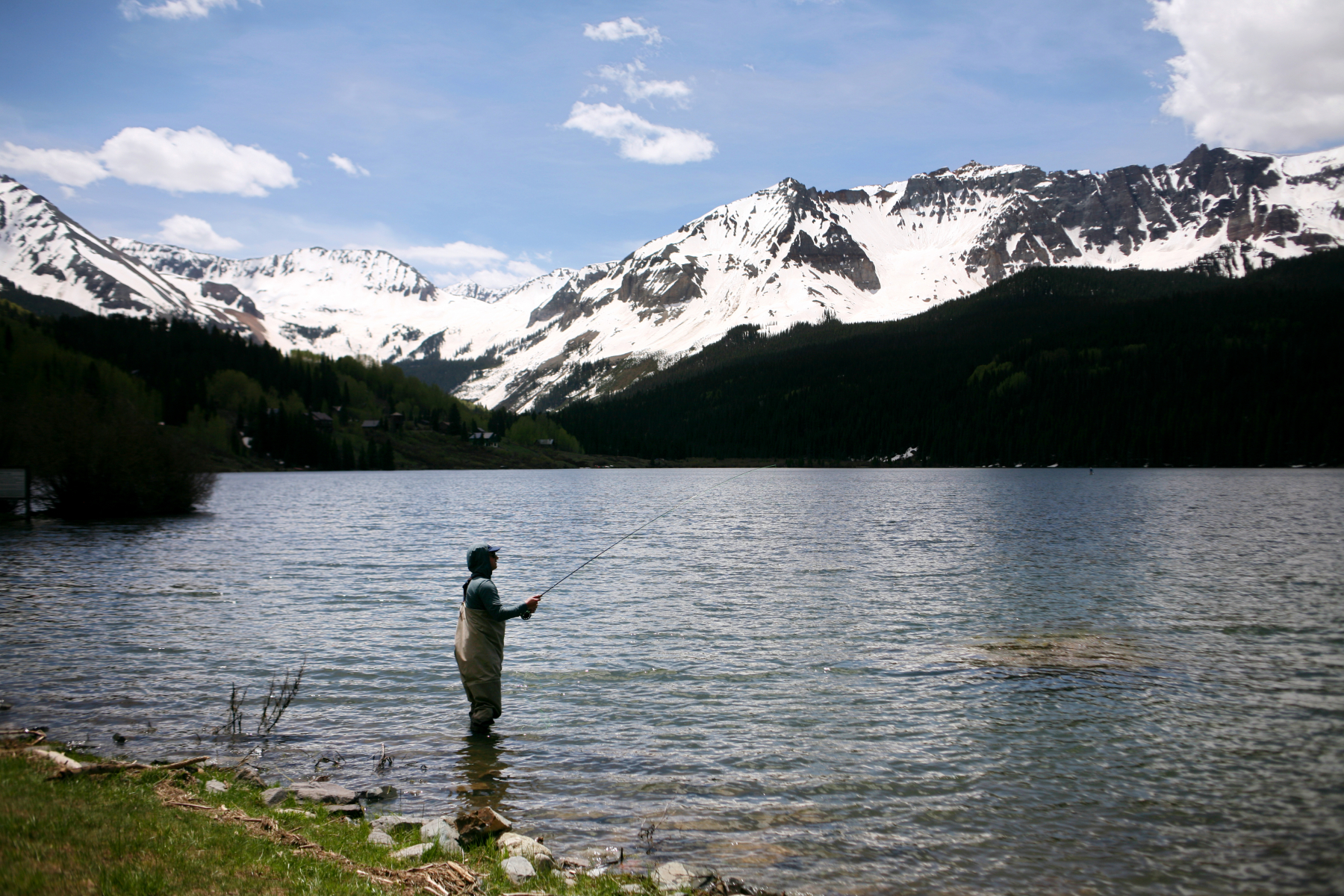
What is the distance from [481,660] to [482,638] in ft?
1.61

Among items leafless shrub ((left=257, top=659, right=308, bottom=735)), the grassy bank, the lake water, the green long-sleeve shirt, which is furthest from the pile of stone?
leafless shrub ((left=257, top=659, right=308, bottom=735))

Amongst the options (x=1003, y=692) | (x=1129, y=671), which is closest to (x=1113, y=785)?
(x=1003, y=692)

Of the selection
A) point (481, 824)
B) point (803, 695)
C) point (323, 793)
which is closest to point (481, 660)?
point (323, 793)

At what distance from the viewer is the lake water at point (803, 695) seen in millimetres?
11117

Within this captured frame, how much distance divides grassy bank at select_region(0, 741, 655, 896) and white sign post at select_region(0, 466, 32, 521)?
55318mm

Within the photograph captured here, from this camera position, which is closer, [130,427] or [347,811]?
[347,811]

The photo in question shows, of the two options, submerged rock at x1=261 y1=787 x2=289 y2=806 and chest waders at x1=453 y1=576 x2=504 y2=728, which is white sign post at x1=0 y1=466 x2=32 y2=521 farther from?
submerged rock at x1=261 y1=787 x2=289 y2=806

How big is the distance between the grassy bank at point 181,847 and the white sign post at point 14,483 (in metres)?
55.3

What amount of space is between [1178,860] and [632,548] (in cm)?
3919

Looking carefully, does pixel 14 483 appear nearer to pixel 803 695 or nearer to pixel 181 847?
pixel 803 695

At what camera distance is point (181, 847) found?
8469 mm

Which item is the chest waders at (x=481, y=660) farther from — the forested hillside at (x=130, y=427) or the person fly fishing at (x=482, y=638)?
the forested hillside at (x=130, y=427)

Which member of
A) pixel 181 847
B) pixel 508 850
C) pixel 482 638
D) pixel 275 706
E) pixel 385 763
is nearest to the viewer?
pixel 181 847

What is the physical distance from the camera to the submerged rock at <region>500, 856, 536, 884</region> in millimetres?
9109
